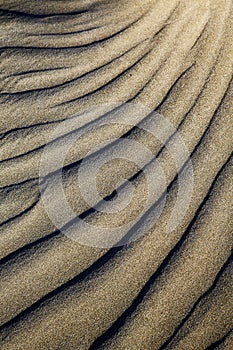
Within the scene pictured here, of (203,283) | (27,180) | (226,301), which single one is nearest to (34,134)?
(27,180)

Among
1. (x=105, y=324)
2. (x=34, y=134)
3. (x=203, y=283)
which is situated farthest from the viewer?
(x=34, y=134)

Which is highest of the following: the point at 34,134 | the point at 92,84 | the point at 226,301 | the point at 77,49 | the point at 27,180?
the point at 77,49

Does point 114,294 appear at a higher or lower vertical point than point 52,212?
lower

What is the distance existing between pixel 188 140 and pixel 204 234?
0.61m

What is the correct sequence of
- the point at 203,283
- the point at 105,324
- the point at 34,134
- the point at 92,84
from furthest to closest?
the point at 92,84
the point at 34,134
the point at 203,283
the point at 105,324

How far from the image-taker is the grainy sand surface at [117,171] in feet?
6.62

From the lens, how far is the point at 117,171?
7.66 ft

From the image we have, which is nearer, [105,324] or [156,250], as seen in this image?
[105,324]

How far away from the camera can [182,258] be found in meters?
2.16

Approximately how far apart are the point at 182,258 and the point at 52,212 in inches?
30.6

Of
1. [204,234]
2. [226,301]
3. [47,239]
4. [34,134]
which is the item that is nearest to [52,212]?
[47,239]

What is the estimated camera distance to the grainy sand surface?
202 centimetres

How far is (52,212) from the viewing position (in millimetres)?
2186

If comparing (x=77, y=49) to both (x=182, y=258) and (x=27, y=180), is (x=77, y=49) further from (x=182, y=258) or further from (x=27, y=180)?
(x=182, y=258)
